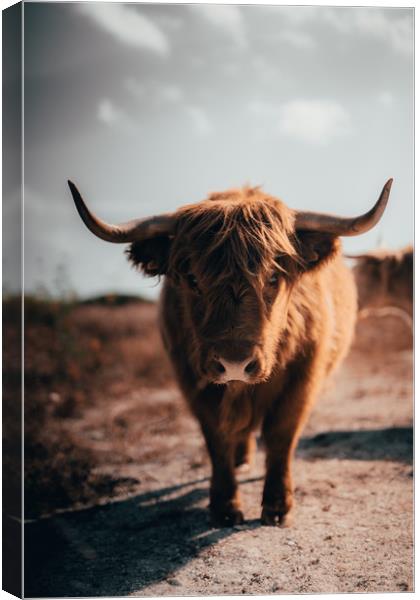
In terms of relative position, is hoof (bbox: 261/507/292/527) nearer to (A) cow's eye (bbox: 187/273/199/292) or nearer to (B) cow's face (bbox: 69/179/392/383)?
(B) cow's face (bbox: 69/179/392/383)

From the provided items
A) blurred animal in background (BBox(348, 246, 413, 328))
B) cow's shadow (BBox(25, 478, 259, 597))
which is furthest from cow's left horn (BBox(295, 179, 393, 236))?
Result: blurred animal in background (BBox(348, 246, 413, 328))

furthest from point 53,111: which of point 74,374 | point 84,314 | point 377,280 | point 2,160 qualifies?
point 84,314

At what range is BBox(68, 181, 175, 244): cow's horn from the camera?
9.39 feet

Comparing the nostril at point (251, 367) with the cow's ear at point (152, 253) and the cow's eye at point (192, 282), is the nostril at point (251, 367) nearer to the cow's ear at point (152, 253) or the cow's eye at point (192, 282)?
the cow's eye at point (192, 282)

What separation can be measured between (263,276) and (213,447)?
3.94 ft

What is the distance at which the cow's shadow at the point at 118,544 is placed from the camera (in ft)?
9.96

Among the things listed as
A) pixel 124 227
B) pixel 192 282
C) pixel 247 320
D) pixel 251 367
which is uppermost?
pixel 124 227

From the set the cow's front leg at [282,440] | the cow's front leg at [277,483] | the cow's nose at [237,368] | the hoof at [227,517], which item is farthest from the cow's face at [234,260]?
the hoof at [227,517]

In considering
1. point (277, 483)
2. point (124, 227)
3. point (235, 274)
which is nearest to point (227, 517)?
point (277, 483)

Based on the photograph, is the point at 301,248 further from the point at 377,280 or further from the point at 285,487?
the point at 377,280

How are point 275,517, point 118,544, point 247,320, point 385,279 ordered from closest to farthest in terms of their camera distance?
point 247,320, point 118,544, point 275,517, point 385,279

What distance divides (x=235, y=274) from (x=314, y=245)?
0.61m

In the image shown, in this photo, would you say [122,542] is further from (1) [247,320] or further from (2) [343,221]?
(2) [343,221]

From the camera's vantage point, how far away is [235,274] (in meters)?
2.91
